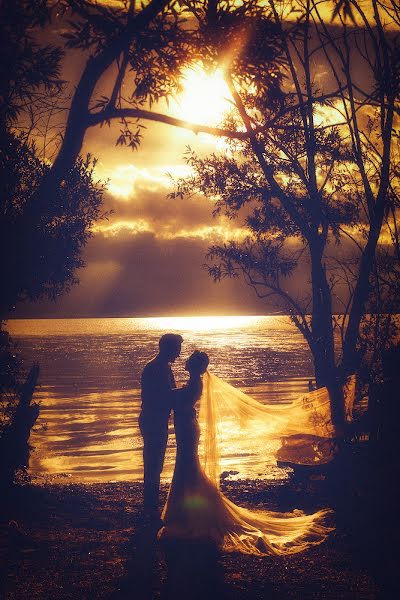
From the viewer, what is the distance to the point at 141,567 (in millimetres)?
7668

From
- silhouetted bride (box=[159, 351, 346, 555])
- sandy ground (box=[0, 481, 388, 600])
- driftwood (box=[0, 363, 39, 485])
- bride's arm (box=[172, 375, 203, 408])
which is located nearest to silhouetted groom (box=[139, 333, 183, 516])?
bride's arm (box=[172, 375, 203, 408])

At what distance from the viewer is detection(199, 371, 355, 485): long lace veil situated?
33.6 feet

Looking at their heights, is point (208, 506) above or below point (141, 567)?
above

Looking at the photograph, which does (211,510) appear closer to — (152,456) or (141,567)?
→ (152,456)

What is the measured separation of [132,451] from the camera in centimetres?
2436

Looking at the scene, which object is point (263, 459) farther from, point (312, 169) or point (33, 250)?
point (33, 250)

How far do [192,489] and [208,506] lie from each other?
355 mm

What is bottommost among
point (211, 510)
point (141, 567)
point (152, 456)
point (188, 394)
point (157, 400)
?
point (141, 567)

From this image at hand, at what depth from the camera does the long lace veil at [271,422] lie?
10.2 meters

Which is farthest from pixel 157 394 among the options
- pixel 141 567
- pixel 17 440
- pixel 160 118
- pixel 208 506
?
pixel 17 440

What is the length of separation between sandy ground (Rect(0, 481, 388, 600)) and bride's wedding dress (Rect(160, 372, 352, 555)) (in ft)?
0.95

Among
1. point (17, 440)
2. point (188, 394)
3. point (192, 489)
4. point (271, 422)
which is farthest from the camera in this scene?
point (17, 440)

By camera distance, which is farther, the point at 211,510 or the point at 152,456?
the point at 152,456

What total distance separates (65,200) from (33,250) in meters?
6.44
